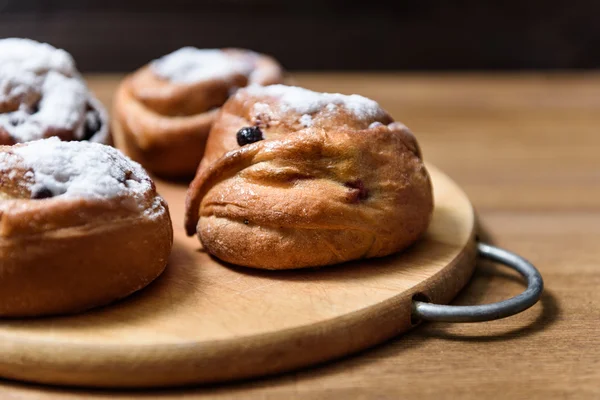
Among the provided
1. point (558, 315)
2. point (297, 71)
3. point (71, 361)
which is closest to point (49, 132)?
point (71, 361)

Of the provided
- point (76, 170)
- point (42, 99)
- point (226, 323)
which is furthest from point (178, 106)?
point (226, 323)

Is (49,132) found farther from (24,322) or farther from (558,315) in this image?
(558,315)

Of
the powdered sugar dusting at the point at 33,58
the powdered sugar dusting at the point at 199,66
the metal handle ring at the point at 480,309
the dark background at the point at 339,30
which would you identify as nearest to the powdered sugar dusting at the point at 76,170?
the powdered sugar dusting at the point at 33,58

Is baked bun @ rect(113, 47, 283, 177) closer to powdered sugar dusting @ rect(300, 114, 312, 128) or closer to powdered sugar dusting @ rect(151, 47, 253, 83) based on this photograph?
powdered sugar dusting @ rect(151, 47, 253, 83)

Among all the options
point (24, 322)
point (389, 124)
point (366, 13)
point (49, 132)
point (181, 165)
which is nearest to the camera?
point (24, 322)

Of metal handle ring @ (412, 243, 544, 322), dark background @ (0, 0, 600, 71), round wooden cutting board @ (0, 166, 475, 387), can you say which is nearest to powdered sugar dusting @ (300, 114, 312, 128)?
round wooden cutting board @ (0, 166, 475, 387)

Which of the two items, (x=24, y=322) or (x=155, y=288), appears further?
(x=155, y=288)

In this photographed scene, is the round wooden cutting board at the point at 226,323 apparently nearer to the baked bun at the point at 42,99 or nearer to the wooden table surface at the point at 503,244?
the wooden table surface at the point at 503,244
